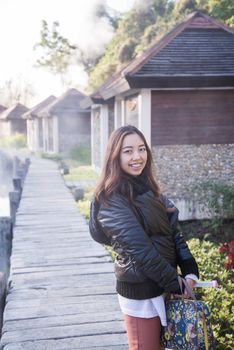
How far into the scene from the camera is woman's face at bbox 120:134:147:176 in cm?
249

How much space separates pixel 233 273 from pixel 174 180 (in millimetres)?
5083

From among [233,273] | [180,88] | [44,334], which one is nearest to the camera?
[44,334]

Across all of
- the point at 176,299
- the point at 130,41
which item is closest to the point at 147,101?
the point at 176,299

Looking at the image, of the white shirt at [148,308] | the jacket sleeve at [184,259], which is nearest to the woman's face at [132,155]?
the jacket sleeve at [184,259]

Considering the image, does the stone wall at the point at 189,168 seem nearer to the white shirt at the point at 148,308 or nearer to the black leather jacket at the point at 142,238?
the black leather jacket at the point at 142,238

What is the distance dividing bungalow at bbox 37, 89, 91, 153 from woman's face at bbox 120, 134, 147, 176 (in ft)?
79.4

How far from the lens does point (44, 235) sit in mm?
6738

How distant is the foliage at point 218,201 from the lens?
359 inches

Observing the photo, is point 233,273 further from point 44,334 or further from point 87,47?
point 87,47

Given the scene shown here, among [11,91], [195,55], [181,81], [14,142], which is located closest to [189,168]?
[181,81]

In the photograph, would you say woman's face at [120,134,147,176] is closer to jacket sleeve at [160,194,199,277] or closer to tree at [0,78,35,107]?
jacket sleeve at [160,194,199,277]

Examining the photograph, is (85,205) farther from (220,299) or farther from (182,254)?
(182,254)

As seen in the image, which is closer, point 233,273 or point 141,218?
point 141,218

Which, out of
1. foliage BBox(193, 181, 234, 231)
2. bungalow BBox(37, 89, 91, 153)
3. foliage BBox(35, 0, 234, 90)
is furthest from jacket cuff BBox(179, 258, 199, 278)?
bungalow BBox(37, 89, 91, 153)
